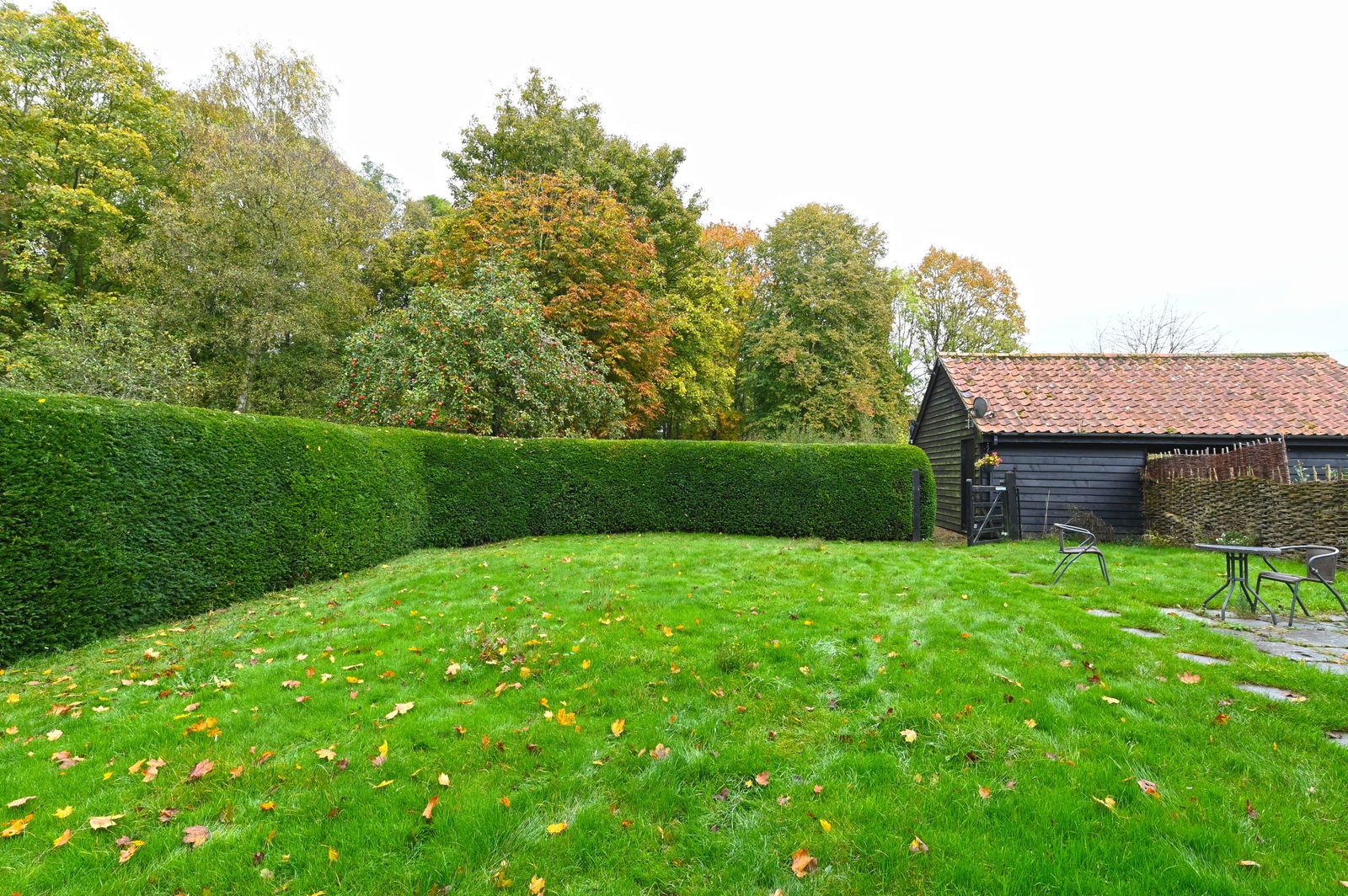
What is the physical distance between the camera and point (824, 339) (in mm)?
23281

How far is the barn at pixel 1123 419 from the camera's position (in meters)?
11.7

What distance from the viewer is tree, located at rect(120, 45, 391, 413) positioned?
15.8 metres

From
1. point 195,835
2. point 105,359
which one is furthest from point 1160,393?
point 105,359

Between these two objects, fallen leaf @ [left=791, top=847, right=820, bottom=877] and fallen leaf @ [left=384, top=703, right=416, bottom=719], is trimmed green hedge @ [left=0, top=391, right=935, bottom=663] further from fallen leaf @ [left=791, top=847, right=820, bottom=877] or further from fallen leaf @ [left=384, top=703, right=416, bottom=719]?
fallen leaf @ [left=791, top=847, right=820, bottom=877]

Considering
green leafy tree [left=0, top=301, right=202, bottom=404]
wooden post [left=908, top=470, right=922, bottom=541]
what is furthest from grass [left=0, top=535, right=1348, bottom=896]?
green leafy tree [left=0, top=301, right=202, bottom=404]

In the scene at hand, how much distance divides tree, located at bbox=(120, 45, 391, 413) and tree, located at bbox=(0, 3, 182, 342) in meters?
1.25

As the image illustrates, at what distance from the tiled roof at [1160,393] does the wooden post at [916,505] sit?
202 cm

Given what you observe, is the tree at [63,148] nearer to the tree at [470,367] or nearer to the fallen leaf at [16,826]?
the tree at [470,367]

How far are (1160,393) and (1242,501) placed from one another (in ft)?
15.7

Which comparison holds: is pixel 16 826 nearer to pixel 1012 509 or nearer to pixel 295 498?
pixel 295 498

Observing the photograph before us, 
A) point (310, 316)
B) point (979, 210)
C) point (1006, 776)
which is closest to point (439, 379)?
point (310, 316)

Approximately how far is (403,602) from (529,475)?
5735mm

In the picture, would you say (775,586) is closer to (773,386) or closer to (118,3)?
(773,386)

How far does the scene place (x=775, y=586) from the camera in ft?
20.8
